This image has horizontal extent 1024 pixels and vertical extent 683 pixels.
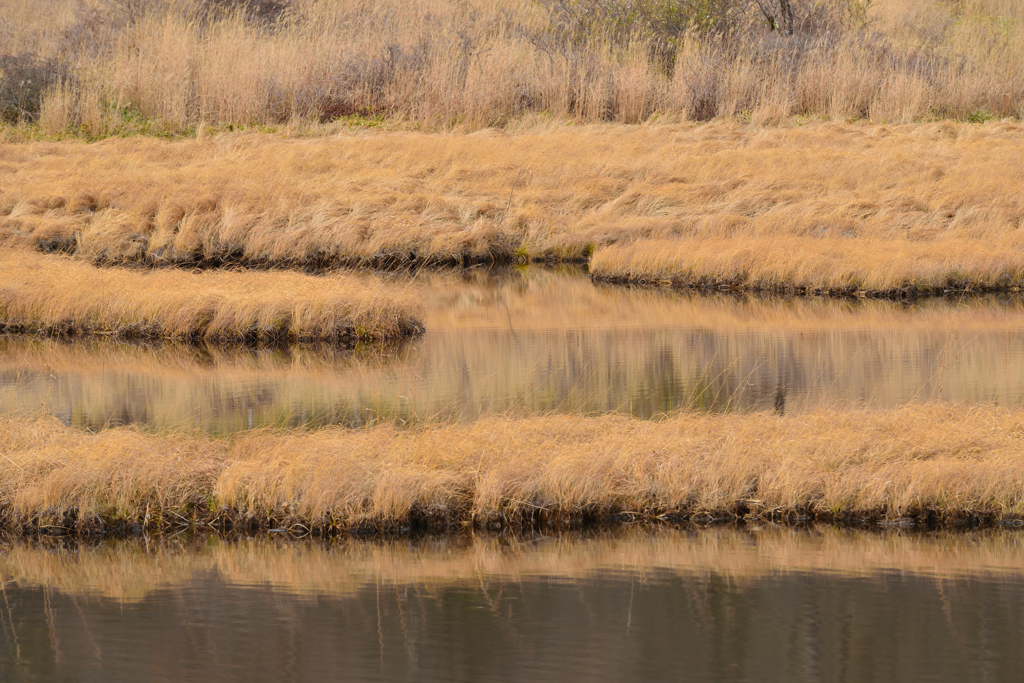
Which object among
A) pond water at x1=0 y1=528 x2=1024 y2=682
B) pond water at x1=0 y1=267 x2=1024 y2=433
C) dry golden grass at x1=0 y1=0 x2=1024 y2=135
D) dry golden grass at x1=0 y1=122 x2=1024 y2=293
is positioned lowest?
pond water at x1=0 y1=528 x2=1024 y2=682

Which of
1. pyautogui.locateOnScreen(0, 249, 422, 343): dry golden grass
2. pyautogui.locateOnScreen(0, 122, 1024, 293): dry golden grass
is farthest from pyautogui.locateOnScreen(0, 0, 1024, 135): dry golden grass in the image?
pyautogui.locateOnScreen(0, 249, 422, 343): dry golden grass

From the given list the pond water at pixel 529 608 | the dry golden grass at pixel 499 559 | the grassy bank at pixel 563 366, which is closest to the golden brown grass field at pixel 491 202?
the dry golden grass at pixel 499 559

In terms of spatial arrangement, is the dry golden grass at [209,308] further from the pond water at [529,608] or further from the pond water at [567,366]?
the pond water at [529,608]

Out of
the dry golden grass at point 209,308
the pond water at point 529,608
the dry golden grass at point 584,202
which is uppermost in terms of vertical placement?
the dry golden grass at point 584,202

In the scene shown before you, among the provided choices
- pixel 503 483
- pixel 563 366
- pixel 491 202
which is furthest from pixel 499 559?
pixel 491 202

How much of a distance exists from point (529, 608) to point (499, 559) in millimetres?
746

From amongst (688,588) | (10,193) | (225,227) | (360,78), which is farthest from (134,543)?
(360,78)

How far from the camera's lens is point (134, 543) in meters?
8.12

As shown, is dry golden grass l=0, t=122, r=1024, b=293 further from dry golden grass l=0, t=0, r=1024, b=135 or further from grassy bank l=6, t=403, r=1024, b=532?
grassy bank l=6, t=403, r=1024, b=532

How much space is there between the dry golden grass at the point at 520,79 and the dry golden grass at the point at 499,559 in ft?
59.9

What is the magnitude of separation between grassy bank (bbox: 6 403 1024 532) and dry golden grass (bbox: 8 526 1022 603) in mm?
200

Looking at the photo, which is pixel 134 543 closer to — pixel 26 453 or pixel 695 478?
pixel 26 453

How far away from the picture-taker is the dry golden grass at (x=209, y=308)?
14.6 metres

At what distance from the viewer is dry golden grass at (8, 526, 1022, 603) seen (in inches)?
298
